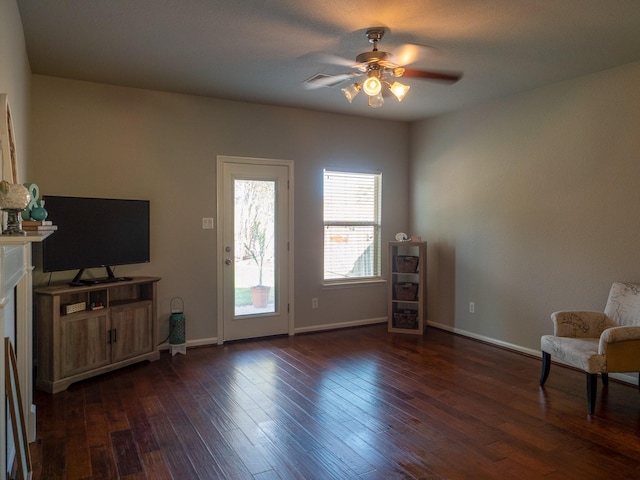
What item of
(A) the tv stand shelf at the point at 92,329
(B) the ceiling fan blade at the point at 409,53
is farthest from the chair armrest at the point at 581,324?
(A) the tv stand shelf at the point at 92,329

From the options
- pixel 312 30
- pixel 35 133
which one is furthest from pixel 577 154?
pixel 35 133

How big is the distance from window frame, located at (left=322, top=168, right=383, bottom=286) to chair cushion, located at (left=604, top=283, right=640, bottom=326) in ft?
9.01

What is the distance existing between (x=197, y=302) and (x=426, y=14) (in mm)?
3451

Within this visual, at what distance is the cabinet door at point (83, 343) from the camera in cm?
353

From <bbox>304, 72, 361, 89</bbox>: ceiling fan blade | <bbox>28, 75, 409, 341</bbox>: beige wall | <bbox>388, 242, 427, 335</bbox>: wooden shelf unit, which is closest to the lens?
<bbox>304, 72, 361, 89</bbox>: ceiling fan blade

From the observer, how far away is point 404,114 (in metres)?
5.52

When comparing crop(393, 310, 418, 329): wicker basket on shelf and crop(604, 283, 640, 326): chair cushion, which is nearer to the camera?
crop(604, 283, 640, 326): chair cushion

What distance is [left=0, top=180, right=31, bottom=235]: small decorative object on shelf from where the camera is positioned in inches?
70.9

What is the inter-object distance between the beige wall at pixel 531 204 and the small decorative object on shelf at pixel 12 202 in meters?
4.16

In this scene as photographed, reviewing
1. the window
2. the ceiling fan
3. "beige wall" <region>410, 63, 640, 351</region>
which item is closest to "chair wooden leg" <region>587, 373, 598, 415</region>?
"beige wall" <region>410, 63, 640, 351</region>

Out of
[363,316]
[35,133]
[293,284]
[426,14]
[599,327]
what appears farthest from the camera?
[363,316]

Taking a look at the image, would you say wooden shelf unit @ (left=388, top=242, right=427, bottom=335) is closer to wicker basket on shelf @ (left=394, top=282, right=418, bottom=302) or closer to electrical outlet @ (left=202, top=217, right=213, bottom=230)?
wicker basket on shelf @ (left=394, top=282, right=418, bottom=302)

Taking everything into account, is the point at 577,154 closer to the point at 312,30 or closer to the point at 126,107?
the point at 312,30

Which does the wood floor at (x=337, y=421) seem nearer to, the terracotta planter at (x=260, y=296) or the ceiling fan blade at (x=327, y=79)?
the terracotta planter at (x=260, y=296)
